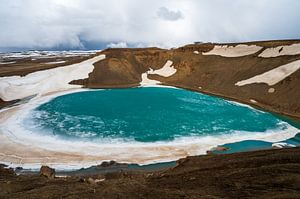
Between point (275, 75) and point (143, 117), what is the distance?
25.8 meters

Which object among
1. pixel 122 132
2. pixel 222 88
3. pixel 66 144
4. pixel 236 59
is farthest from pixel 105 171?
pixel 236 59

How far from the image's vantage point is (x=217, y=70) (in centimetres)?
6288

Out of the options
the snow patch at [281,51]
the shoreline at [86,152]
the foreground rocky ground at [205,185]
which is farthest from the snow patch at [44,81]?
the foreground rocky ground at [205,185]

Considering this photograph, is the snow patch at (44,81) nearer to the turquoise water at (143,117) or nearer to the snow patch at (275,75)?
the turquoise water at (143,117)

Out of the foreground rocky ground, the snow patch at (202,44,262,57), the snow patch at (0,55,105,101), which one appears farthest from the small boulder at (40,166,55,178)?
the snow patch at (202,44,262,57)

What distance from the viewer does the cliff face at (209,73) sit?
45688mm

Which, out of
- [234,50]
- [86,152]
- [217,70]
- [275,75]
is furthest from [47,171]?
[234,50]

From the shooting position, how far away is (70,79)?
62875 millimetres

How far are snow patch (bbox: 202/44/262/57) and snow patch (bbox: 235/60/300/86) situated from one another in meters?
11.7

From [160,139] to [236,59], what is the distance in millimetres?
40324

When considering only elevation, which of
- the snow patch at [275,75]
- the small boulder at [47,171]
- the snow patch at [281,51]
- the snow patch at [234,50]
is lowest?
the small boulder at [47,171]

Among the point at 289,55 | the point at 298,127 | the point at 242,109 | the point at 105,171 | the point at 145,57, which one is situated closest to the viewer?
the point at 105,171

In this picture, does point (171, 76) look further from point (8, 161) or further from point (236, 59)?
point (8, 161)

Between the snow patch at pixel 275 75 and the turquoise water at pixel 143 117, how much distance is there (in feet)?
25.6
